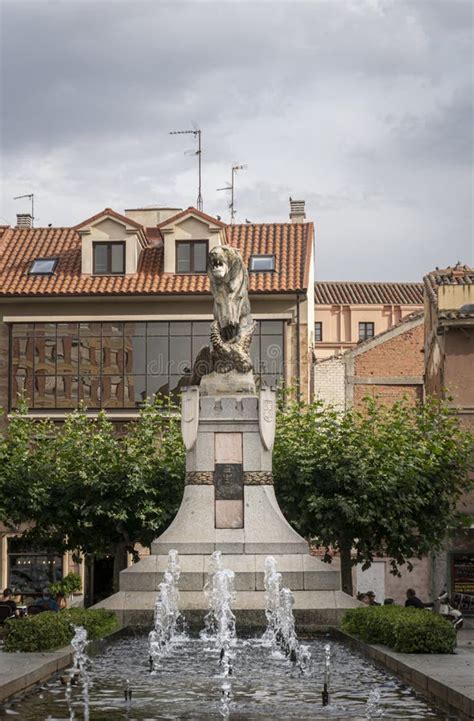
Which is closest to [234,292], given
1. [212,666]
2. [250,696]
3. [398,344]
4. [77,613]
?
[77,613]

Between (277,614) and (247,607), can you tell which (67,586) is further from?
(277,614)

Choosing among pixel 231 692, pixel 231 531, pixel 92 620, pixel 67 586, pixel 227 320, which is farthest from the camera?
pixel 67 586

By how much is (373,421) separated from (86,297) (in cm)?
1584

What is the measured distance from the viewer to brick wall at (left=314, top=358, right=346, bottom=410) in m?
54.5

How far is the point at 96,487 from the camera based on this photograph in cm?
3322

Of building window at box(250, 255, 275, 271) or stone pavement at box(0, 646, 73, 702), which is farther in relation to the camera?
building window at box(250, 255, 275, 271)

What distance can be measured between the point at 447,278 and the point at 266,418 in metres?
24.2

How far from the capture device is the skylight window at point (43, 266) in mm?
49662

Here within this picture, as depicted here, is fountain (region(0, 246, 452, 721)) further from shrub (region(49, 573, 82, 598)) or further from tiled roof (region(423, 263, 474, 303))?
tiled roof (region(423, 263, 474, 303))

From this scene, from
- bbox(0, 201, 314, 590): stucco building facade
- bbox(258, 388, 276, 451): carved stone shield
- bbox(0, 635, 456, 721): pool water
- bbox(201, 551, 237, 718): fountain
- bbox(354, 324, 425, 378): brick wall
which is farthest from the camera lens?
bbox(354, 324, 425, 378): brick wall

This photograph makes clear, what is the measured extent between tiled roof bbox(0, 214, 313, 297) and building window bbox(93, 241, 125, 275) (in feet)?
1.93

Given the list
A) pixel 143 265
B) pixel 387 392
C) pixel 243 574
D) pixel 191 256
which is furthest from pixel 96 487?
pixel 387 392

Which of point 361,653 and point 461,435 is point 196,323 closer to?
point 461,435

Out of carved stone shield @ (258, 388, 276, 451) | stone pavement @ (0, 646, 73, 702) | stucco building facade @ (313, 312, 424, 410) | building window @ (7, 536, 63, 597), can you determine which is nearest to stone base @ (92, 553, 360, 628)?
carved stone shield @ (258, 388, 276, 451)
